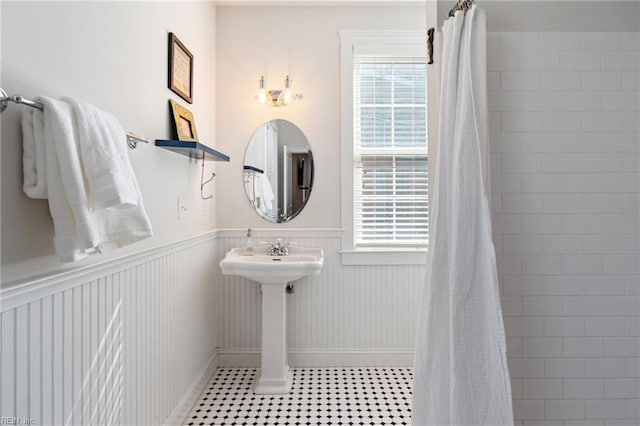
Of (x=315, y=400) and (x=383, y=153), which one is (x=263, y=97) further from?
(x=315, y=400)

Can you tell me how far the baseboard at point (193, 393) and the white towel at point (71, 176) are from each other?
4.25ft

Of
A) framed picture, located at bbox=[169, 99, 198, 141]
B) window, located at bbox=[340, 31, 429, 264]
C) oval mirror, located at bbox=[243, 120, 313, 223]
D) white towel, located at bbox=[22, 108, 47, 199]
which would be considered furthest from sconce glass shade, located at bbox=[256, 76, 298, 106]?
white towel, located at bbox=[22, 108, 47, 199]

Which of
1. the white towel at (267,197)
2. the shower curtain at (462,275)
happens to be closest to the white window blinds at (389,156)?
the white towel at (267,197)

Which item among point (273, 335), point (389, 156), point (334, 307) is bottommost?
point (273, 335)

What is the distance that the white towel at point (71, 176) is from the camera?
0.90 meters

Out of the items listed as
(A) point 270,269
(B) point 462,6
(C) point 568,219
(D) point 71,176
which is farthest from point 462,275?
(D) point 71,176

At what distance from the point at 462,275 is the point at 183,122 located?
1614mm

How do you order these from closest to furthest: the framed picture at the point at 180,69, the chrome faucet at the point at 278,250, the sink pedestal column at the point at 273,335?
A: the framed picture at the point at 180,69 < the sink pedestal column at the point at 273,335 < the chrome faucet at the point at 278,250

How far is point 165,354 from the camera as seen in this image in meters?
1.79

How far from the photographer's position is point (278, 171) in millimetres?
2658

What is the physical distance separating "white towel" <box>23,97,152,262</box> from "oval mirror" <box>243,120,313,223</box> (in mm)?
1644

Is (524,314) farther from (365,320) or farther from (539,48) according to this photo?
(365,320)

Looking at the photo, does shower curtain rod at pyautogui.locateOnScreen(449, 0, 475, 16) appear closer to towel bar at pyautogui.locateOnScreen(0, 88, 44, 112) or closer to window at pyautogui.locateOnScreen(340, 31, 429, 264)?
window at pyautogui.locateOnScreen(340, 31, 429, 264)

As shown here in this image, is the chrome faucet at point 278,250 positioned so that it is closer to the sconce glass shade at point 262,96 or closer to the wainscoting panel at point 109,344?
the wainscoting panel at point 109,344
